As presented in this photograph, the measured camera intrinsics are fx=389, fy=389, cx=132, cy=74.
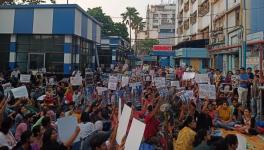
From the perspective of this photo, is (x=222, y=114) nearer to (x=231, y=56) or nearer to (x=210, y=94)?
(x=210, y=94)

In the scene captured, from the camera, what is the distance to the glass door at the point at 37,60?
26.6 metres

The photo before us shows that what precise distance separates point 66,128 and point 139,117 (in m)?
4.99

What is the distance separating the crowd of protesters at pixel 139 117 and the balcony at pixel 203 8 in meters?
24.6

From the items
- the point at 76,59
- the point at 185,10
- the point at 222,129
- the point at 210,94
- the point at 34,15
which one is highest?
the point at 185,10

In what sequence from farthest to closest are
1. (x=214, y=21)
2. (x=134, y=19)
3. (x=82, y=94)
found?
(x=134, y=19), (x=214, y=21), (x=82, y=94)

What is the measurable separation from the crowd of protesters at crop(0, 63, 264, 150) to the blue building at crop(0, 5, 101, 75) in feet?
19.8

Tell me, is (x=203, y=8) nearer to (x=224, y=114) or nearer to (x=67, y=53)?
(x=67, y=53)

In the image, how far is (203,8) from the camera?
45.5 m

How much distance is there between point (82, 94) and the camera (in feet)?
52.1

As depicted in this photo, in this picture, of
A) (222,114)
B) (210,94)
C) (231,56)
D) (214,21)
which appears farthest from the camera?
(214,21)

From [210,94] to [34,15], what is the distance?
1836 cm

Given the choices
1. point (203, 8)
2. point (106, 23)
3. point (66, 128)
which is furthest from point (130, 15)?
point (66, 128)

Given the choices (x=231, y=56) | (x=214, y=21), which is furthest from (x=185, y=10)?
(x=231, y=56)

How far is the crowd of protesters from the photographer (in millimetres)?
6590
